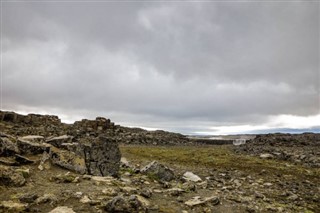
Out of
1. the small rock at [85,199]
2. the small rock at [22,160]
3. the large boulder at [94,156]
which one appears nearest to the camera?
the small rock at [85,199]

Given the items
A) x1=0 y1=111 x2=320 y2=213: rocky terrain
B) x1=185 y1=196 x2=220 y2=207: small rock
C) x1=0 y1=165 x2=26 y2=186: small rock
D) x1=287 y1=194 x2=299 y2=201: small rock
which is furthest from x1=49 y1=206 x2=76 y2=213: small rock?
x1=287 y1=194 x2=299 y2=201: small rock

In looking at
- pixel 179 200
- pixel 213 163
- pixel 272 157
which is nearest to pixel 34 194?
pixel 179 200

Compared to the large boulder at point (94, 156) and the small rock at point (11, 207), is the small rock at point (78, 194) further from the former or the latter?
the large boulder at point (94, 156)

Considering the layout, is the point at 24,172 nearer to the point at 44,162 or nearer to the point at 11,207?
the point at 44,162

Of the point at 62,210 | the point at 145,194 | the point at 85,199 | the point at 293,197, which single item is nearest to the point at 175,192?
the point at 145,194

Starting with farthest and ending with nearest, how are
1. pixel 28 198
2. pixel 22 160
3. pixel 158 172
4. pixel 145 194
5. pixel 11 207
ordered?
pixel 158 172 → pixel 22 160 → pixel 145 194 → pixel 28 198 → pixel 11 207

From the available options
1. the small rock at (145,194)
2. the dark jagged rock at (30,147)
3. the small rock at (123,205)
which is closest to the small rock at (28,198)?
the small rock at (123,205)

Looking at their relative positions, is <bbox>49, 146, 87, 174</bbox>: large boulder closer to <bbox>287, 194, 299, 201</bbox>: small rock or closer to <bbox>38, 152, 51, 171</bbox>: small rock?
<bbox>38, 152, 51, 171</bbox>: small rock

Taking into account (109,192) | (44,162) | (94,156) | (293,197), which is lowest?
(293,197)

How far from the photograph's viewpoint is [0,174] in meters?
10.7

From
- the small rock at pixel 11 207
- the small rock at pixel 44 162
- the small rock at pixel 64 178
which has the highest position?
the small rock at pixel 44 162

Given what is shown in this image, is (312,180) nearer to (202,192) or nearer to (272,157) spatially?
(202,192)

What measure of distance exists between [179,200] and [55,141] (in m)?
9.25

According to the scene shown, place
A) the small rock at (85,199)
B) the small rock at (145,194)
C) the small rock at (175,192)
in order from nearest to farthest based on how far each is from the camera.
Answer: the small rock at (85,199) → the small rock at (145,194) → the small rock at (175,192)
